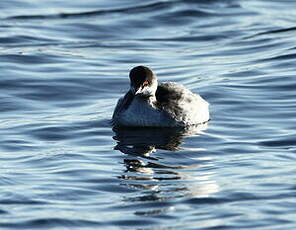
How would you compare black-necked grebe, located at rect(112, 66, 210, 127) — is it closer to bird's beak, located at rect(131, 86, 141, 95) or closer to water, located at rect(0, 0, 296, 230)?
bird's beak, located at rect(131, 86, 141, 95)

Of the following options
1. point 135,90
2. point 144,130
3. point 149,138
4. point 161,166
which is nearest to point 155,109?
point 144,130

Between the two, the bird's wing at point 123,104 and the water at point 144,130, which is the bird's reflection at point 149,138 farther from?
the bird's wing at point 123,104

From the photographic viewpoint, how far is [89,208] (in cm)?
1366

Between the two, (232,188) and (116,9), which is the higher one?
(116,9)

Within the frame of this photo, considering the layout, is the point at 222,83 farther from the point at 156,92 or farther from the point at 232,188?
the point at 232,188

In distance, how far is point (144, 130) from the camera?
62.0ft

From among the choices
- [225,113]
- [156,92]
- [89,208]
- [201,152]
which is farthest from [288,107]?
[89,208]

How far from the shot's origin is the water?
1366 centimetres

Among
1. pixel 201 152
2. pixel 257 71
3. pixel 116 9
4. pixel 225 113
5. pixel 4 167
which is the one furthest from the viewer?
pixel 116 9

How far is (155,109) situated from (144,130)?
442 millimetres

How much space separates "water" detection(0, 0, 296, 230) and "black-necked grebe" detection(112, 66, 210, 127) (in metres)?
0.29

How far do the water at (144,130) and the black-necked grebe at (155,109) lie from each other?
29 cm

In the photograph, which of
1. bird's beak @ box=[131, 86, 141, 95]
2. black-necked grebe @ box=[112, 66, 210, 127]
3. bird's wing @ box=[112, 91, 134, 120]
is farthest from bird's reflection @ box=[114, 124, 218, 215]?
bird's beak @ box=[131, 86, 141, 95]

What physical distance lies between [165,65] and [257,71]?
2.12 metres
